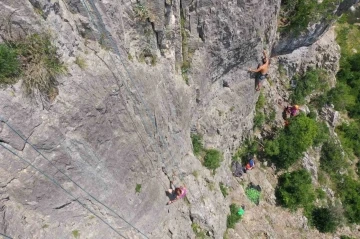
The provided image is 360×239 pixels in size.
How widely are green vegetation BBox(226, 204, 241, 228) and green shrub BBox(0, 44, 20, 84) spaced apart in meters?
10.4

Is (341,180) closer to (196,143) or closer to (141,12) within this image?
(196,143)

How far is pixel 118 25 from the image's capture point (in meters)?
8.35

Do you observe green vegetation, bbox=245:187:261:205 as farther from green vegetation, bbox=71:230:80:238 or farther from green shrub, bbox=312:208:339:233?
green vegetation, bbox=71:230:80:238

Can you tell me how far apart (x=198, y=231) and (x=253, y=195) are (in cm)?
451

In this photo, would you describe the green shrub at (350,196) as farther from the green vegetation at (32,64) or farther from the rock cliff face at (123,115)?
the green vegetation at (32,64)

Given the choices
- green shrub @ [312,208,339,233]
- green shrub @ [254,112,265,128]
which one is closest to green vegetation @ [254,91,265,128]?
green shrub @ [254,112,265,128]

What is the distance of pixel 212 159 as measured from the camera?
13078mm

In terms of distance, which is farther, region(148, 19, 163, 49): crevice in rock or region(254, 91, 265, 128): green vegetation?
region(254, 91, 265, 128): green vegetation

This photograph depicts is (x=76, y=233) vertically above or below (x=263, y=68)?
below

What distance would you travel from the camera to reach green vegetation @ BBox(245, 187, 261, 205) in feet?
50.6

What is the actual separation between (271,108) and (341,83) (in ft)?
19.4

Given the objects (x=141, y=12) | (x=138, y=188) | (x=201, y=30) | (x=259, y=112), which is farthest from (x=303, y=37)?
(x=138, y=188)

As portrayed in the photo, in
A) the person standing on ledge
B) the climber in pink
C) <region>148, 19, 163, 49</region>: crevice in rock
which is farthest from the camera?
the person standing on ledge

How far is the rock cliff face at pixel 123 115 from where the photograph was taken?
7.00 metres
